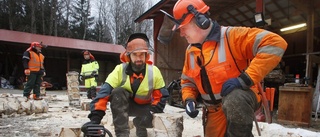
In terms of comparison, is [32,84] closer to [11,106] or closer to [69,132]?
[11,106]

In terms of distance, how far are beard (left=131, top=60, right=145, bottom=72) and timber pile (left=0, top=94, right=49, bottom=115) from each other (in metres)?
3.69

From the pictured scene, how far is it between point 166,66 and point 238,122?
27.8 ft

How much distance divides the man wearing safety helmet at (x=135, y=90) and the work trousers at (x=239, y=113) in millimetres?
1074

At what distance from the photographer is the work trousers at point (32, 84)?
6836 millimetres

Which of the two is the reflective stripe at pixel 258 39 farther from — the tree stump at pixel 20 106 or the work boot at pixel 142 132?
the tree stump at pixel 20 106

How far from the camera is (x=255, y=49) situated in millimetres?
1913

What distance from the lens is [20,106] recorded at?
5.30m

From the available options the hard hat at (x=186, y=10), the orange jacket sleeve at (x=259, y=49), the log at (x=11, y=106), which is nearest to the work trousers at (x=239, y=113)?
the orange jacket sleeve at (x=259, y=49)

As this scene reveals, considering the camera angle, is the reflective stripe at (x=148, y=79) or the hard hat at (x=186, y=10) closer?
the hard hat at (x=186, y=10)

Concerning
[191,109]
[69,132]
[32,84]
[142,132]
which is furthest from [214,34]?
[32,84]

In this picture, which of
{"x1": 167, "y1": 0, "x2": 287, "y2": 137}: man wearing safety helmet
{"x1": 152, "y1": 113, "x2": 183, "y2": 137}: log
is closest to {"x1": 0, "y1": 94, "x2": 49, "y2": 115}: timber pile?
{"x1": 152, "y1": 113, "x2": 183, "y2": 137}: log

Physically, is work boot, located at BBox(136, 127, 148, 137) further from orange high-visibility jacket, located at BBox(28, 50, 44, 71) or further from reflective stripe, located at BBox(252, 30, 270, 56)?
orange high-visibility jacket, located at BBox(28, 50, 44, 71)

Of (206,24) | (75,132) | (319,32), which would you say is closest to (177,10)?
(206,24)

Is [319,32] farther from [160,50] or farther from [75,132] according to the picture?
[75,132]
